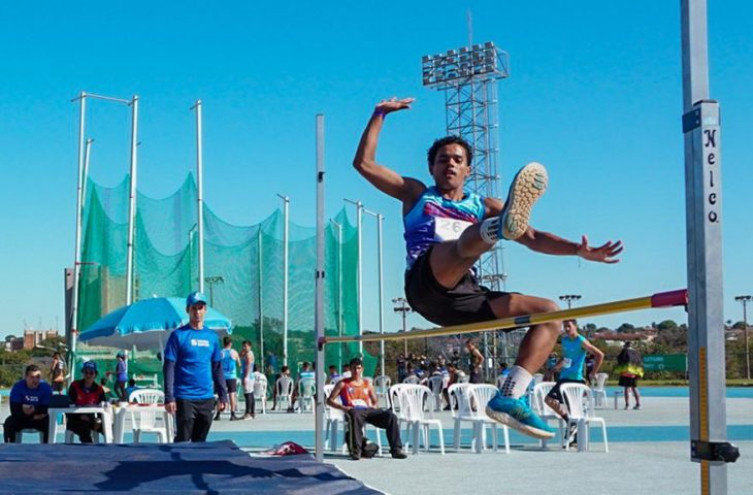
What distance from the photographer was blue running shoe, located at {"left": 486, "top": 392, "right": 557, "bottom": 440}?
3949mm

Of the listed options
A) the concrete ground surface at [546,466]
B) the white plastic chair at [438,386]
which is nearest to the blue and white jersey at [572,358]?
the concrete ground surface at [546,466]

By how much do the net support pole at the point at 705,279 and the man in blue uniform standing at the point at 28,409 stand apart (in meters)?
7.23

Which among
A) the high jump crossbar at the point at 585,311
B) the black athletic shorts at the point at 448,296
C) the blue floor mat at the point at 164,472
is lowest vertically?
the blue floor mat at the point at 164,472

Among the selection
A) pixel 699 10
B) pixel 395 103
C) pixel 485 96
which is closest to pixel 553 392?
pixel 395 103

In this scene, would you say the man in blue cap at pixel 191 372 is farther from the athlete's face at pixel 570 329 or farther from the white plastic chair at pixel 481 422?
the athlete's face at pixel 570 329

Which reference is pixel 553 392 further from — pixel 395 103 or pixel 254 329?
pixel 254 329

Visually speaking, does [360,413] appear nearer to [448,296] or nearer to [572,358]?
[572,358]

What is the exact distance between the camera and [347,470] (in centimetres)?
837

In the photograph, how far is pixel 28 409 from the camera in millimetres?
8852

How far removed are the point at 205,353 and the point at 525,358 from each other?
3335mm

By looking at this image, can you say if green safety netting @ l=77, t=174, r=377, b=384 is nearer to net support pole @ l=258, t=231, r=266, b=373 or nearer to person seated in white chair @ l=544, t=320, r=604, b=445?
net support pole @ l=258, t=231, r=266, b=373

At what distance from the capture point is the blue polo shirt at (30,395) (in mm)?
8883

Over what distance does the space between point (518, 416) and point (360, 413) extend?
18.8 feet

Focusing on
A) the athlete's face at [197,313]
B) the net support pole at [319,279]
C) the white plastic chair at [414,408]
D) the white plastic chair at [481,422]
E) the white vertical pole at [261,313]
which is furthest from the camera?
the white vertical pole at [261,313]
